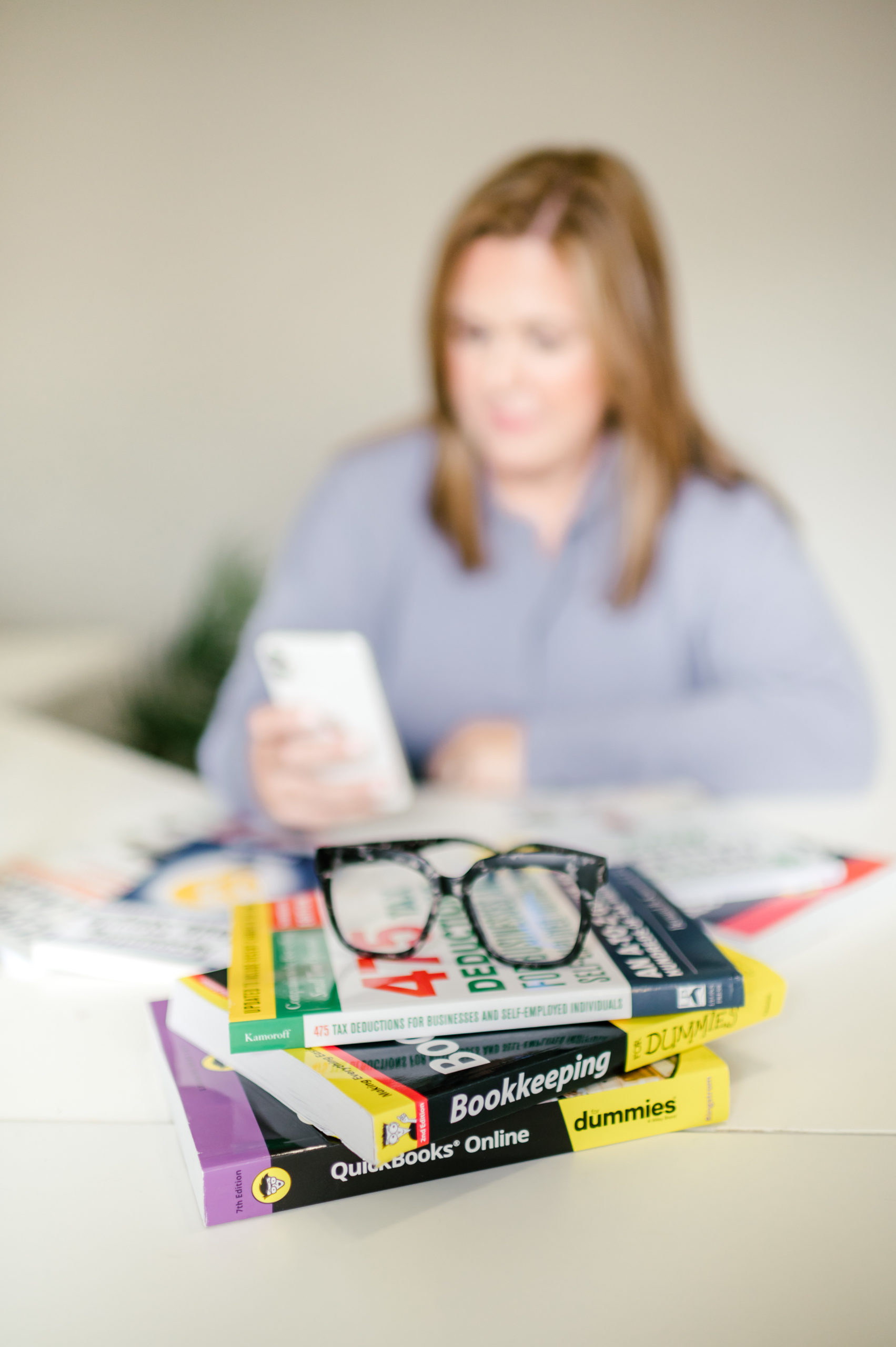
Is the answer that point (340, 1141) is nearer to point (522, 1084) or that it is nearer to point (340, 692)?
point (522, 1084)

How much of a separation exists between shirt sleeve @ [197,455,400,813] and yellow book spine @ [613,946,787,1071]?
0.93 meters

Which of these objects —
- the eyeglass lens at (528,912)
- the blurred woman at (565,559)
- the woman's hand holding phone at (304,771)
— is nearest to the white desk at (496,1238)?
the eyeglass lens at (528,912)

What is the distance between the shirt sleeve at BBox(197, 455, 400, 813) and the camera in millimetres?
1381

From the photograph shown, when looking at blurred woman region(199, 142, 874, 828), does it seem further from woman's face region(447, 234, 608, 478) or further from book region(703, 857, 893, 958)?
book region(703, 857, 893, 958)

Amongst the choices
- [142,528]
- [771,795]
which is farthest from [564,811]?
[142,528]

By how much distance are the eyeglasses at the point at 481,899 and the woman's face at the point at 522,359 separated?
2.58 feet

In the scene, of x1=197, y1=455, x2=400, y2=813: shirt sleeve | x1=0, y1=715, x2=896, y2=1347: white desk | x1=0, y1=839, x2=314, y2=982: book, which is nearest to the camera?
x1=0, y1=715, x2=896, y2=1347: white desk

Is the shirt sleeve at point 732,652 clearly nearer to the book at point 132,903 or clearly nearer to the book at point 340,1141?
the book at point 132,903

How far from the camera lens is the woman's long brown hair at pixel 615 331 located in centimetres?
127

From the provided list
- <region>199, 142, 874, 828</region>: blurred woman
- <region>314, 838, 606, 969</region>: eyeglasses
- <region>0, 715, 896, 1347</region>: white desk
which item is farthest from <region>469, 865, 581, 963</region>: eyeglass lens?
<region>199, 142, 874, 828</region>: blurred woman

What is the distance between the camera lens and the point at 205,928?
714 millimetres

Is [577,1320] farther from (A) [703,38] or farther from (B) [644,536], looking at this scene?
(A) [703,38]

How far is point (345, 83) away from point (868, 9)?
684 millimetres

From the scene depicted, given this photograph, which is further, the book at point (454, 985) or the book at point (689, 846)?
the book at point (689, 846)
